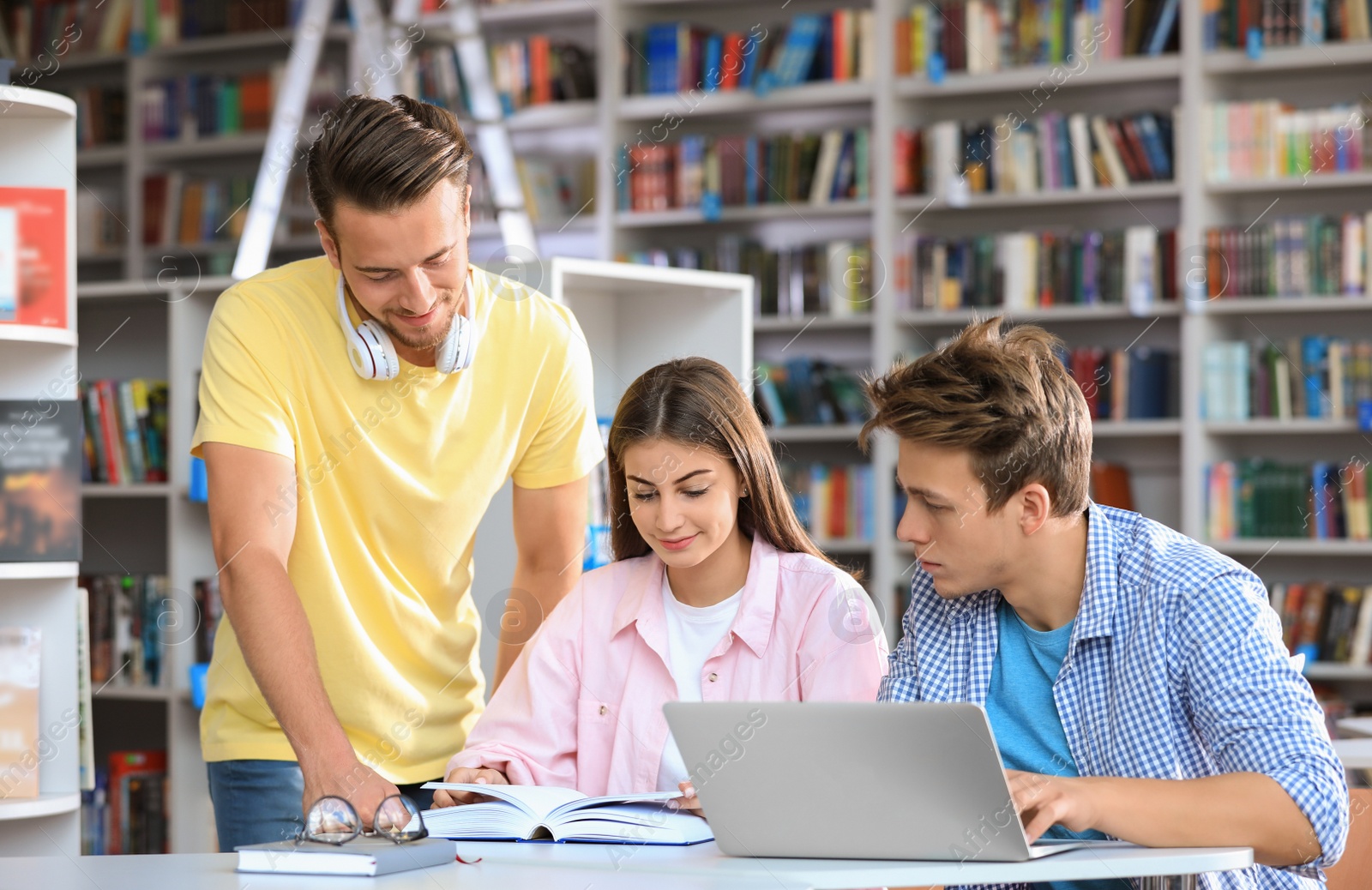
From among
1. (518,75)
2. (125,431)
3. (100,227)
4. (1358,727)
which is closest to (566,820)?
(1358,727)

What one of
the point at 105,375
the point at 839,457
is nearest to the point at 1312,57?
the point at 839,457

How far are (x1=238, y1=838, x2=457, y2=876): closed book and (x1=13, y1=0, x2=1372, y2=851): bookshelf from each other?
2476mm

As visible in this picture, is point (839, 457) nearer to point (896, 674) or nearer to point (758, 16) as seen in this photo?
point (758, 16)

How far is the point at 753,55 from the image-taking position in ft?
17.1

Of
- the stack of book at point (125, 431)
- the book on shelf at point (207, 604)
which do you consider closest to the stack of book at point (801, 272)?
the stack of book at point (125, 431)

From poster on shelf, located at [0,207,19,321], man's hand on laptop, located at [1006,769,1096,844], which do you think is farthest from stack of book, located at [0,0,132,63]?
man's hand on laptop, located at [1006,769,1096,844]

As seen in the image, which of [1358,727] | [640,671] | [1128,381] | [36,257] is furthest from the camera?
[1128,381]

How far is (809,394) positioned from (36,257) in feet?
9.53

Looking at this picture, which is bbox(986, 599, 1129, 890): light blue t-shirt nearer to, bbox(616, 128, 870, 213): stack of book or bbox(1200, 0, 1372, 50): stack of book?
A: bbox(1200, 0, 1372, 50): stack of book

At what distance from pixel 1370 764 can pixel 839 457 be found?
9.87 feet

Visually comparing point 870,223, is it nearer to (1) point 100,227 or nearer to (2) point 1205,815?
(1) point 100,227

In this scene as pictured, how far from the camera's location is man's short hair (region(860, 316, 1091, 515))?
1609mm

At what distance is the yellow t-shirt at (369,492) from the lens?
1.89 m

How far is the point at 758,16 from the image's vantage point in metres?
5.40
